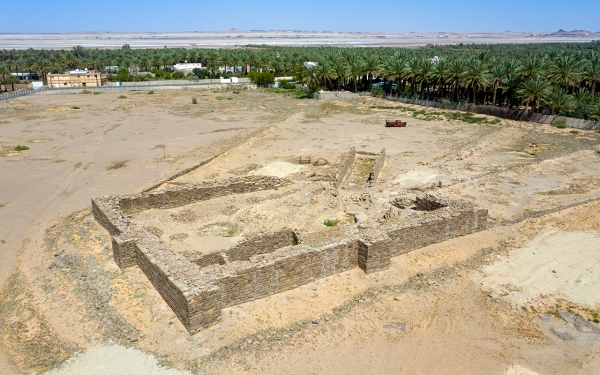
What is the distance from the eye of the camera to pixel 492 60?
60656mm

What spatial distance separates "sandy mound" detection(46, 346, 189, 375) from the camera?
10.7m

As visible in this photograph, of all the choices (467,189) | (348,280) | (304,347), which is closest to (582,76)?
(467,189)

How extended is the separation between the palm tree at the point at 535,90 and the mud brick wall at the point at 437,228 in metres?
32.2

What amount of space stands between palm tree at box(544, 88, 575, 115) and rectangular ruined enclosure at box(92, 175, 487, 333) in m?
32.5

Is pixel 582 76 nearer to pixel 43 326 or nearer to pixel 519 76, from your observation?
pixel 519 76

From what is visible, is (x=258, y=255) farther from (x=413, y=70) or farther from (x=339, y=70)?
(x=339, y=70)

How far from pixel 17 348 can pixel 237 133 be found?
31814mm

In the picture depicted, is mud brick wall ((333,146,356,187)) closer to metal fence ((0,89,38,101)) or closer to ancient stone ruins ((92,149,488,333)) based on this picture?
ancient stone ruins ((92,149,488,333))

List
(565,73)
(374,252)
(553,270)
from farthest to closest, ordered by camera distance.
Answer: (565,73) < (553,270) < (374,252)

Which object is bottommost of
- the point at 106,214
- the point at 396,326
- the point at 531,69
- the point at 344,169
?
the point at 396,326

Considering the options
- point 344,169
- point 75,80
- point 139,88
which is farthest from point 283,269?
point 75,80

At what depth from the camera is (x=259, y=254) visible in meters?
15.0

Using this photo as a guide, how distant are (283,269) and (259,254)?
1424mm

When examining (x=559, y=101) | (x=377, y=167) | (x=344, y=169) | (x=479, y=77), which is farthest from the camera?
(x=479, y=77)
